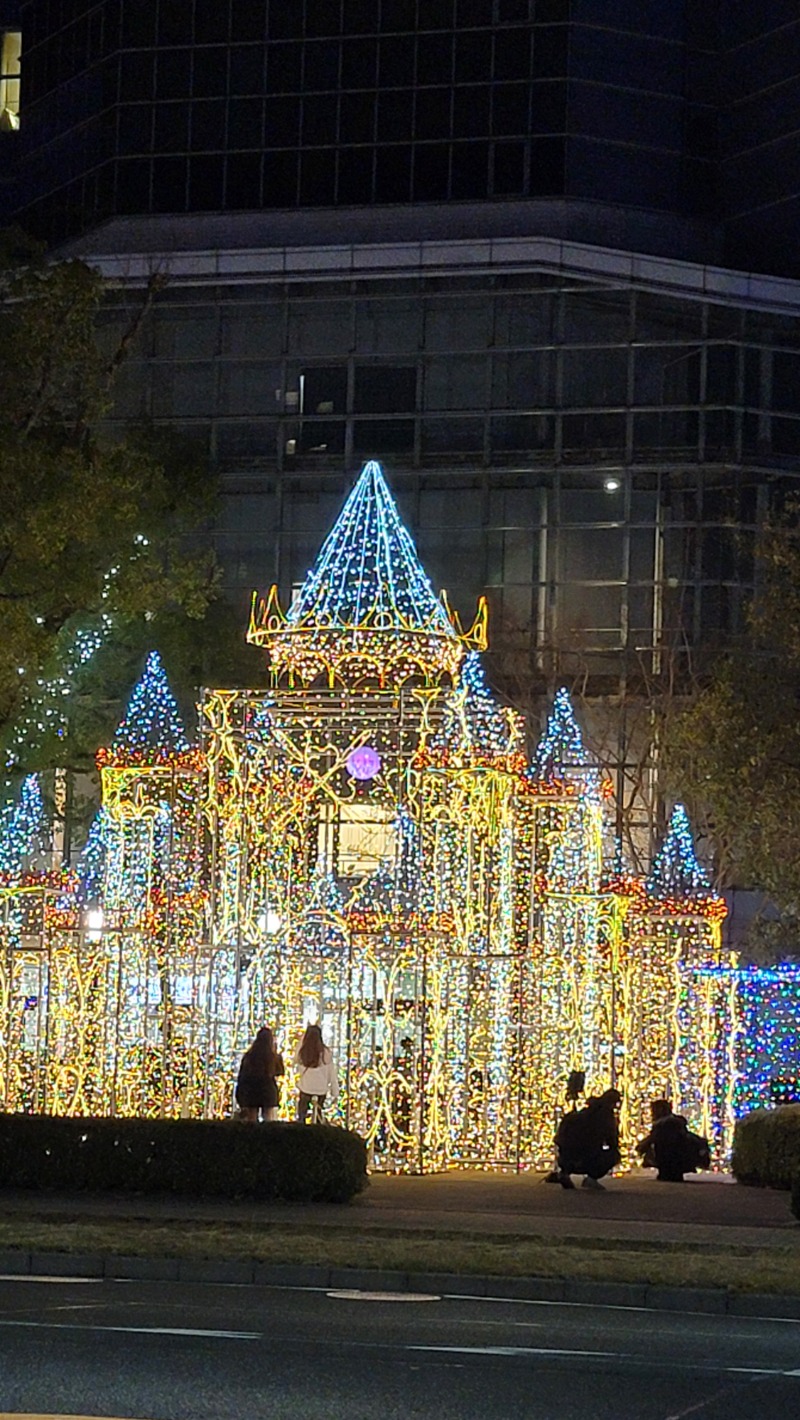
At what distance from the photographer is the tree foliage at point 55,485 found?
1099 inches

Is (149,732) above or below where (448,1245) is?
above

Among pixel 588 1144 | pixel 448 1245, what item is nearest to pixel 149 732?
pixel 588 1144

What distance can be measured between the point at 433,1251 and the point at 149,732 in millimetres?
9382

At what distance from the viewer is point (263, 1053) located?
24.4 m

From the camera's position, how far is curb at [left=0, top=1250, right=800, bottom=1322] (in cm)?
1593

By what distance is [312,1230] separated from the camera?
19359 millimetres

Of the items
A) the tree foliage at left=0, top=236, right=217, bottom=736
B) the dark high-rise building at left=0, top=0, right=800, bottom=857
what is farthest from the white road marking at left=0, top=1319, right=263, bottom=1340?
the dark high-rise building at left=0, top=0, right=800, bottom=857

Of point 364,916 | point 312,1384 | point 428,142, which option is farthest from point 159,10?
point 312,1384

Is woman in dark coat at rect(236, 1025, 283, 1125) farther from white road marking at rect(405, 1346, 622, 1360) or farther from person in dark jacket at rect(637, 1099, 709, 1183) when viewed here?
white road marking at rect(405, 1346, 622, 1360)

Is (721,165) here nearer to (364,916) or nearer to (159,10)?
(159,10)

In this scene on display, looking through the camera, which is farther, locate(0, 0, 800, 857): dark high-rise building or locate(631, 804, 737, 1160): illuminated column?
locate(0, 0, 800, 857): dark high-rise building

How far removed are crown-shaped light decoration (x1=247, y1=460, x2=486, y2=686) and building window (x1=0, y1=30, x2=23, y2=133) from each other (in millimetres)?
Result: 41624

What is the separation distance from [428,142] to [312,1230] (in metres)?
40.5

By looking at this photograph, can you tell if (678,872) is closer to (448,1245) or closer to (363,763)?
(363,763)
